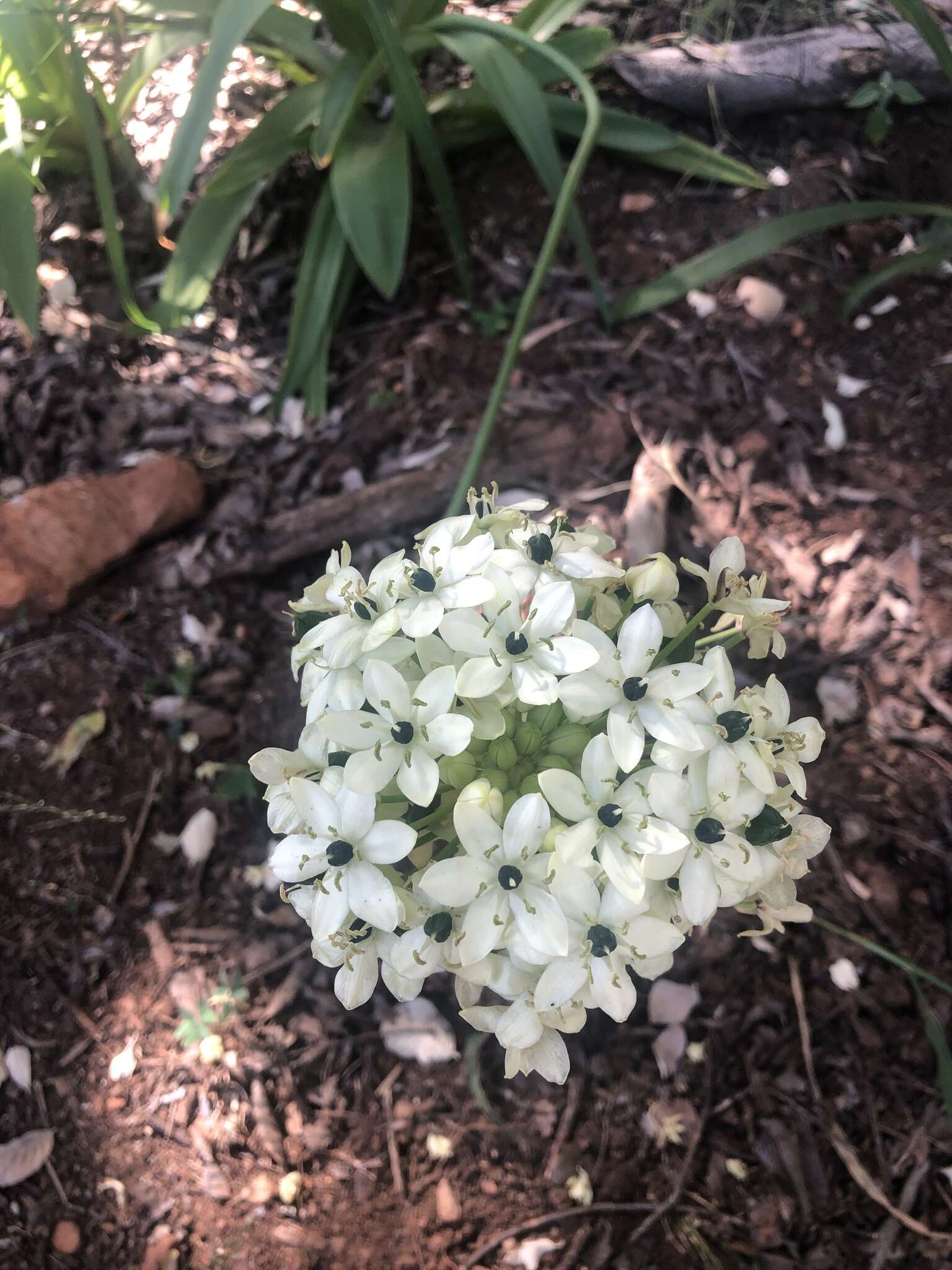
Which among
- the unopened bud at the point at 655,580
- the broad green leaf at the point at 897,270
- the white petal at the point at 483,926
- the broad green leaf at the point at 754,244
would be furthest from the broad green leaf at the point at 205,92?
the white petal at the point at 483,926

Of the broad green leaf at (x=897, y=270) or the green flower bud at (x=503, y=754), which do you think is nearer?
the green flower bud at (x=503, y=754)

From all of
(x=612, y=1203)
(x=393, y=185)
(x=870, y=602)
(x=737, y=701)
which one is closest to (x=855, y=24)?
(x=393, y=185)

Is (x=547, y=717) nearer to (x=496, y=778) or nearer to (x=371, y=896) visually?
(x=496, y=778)

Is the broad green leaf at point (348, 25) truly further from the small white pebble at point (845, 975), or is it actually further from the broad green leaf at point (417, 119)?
the small white pebble at point (845, 975)

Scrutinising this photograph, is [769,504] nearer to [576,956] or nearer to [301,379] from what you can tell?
[301,379]

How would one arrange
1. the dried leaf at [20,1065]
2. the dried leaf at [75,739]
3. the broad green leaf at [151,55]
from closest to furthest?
the dried leaf at [20,1065], the dried leaf at [75,739], the broad green leaf at [151,55]

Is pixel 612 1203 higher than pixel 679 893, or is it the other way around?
pixel 679 893

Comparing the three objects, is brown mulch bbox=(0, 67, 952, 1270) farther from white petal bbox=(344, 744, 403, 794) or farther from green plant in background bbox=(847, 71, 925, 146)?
white petal bbox=(344, 744, 403, 794)
